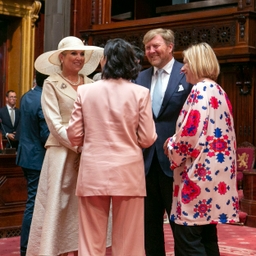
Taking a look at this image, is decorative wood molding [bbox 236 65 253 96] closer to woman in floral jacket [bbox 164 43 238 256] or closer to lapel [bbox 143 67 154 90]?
lapel [bbox 143 67 154 90]

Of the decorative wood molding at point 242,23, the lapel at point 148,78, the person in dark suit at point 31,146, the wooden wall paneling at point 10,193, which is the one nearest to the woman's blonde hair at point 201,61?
the lapel at point 148,78

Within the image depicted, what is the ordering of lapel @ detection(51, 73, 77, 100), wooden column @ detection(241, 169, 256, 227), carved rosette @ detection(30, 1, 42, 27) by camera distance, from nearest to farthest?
lapel @ detection(51, 73, 77, 100) < wooden column @ detection(241, 169, 256, 227) < carved rosette @ detection(30, 1, 42, 27)

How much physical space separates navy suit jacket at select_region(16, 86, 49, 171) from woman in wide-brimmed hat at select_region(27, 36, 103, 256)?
11.8 inches

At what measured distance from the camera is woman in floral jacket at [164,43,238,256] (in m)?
3.54

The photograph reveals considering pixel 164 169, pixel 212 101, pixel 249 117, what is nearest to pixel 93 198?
pixel 164 169

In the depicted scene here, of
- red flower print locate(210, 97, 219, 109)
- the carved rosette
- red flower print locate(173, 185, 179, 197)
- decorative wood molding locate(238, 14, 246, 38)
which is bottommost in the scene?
red flower print locate(173, 185, 179, 197)

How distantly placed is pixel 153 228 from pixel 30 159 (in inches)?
44.1

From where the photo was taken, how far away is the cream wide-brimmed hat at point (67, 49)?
4344mm

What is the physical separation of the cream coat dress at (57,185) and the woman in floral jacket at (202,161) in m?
0.88

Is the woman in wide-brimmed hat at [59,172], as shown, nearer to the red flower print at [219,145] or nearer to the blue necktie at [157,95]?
the blue necktie at [157,95]

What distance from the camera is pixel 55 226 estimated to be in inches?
165

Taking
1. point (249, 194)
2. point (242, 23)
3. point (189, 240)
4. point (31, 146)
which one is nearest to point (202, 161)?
point (189, 240)

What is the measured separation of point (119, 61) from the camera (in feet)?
11.7

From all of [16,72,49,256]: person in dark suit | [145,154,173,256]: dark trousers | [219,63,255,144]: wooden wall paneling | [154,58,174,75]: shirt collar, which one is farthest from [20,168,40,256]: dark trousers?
[219,63,255,144]: wooden wall paneling
